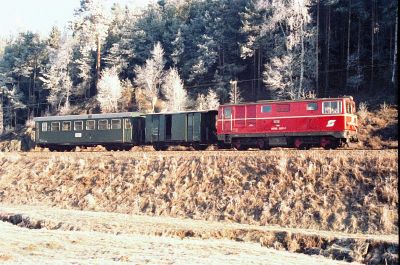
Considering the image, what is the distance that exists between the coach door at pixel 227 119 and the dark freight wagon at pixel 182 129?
232 centimetres

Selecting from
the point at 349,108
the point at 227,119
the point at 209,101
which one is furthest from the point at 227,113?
the point at 209,101

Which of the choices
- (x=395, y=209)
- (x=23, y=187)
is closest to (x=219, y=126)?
(x=23, y=187)

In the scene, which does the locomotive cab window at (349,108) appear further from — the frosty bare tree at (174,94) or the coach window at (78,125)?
the frosty bare tree at (174,94)

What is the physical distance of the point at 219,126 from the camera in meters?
29.5

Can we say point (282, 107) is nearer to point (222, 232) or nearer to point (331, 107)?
point (331, 107)

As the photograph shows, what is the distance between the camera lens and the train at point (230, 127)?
26297mm

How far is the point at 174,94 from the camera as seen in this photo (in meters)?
54.7

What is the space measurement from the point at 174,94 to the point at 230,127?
26.5 m

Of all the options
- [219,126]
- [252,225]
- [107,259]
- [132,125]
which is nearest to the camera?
[107,259]

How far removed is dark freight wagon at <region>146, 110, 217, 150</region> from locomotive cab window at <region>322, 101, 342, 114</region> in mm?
8182

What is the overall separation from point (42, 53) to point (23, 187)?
212 feet

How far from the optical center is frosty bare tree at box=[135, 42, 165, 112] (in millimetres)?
60737

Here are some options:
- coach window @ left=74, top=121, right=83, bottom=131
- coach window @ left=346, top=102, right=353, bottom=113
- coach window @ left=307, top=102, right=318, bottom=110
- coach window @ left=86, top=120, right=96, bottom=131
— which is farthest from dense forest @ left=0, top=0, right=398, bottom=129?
coach window @ left=346, top=102, right=353, bottom=113

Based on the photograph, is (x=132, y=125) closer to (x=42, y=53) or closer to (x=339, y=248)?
(x=339, y=248)
